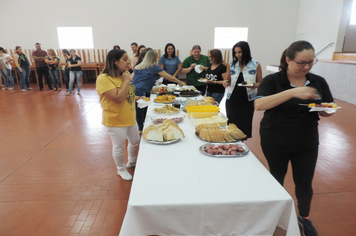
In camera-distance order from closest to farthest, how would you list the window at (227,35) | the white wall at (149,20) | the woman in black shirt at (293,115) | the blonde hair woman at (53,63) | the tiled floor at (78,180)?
the woman in black shirt at (293,115) → the tiled floor at (78,180) → the blonde hair woman at (53,63) → the white wall at (149,20) → the window at (227,35)

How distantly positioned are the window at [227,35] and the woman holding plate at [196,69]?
678 centimetres

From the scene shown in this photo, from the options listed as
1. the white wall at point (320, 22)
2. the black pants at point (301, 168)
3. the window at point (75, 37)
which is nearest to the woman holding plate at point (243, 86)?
the black pants at point (301, 168)

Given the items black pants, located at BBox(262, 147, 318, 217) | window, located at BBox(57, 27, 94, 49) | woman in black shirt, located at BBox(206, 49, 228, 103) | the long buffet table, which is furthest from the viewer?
window, located at BBox(57, 27, 94, 49)

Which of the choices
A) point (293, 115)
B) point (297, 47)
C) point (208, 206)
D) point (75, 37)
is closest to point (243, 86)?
point (293, 115)

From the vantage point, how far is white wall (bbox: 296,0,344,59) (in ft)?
27.1

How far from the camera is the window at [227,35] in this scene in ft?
35.9

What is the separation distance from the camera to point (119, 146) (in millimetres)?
2609

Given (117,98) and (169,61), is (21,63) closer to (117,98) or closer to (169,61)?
(169,61)

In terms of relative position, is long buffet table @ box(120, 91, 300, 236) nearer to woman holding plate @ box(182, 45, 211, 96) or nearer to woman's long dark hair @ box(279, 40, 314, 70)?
woman's long dark hair @ box(279, 40, 314, 70)

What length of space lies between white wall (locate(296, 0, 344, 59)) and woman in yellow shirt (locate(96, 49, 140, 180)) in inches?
343

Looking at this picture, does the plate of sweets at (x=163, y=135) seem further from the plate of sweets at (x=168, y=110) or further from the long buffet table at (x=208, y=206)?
the plate of sweets at (x=168, y=110)

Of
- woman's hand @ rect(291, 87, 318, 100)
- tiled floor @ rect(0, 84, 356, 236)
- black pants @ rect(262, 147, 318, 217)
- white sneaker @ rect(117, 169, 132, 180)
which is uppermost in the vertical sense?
woman's hand @ rect(291, 87, 318, 100)

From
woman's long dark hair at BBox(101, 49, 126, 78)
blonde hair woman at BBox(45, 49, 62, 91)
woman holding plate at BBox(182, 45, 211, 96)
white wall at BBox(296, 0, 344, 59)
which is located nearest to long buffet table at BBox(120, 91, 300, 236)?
woman's long dark hair at BBox(101, 49, 126, 78)

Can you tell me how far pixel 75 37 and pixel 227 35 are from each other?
23.0 ft
